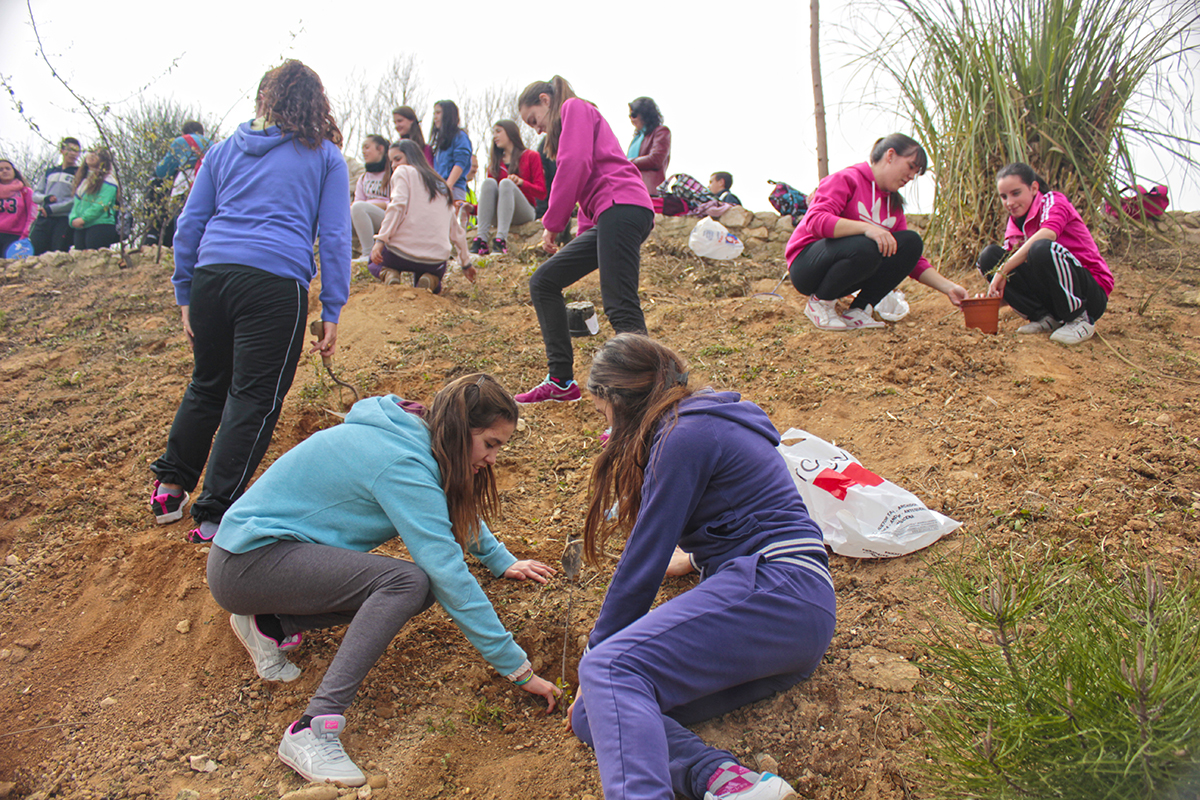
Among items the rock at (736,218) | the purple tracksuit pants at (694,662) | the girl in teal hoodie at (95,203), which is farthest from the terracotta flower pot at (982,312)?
the girl in teal hoodie at (95,203)

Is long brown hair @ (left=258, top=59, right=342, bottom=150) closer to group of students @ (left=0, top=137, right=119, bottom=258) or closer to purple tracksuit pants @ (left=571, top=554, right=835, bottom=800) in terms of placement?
purple tracksuit pants @ (left=571, top=554, right=835, bottom=800)

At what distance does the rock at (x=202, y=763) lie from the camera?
6.20 ft

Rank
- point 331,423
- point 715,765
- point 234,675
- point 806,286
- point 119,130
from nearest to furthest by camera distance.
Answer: point 715,765, point 234,675, point 331,423, point 806,286, point 119,130

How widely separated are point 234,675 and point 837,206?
354 cm

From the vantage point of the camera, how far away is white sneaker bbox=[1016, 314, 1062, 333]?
12.4 feet

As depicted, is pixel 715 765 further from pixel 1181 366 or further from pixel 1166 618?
pixel 1181 366

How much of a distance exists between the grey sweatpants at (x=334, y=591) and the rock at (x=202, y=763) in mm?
360

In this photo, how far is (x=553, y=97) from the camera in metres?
3.39

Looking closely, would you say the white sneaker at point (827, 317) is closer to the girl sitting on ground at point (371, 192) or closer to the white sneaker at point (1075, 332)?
the white sneaker at point (1075, 332)

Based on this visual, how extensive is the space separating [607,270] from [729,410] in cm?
156

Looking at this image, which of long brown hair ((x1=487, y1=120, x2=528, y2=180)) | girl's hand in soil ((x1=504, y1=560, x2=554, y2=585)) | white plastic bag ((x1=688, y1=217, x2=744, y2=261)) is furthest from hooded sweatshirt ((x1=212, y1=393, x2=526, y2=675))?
long brown hair ((x1=487, y1=120, x2=528, y2=180))

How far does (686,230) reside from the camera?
681 centimetres

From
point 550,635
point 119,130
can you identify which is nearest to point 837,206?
point 550,635

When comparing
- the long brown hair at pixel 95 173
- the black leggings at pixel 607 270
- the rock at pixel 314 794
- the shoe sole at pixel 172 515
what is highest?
the long brown hair at pixel 95 173
